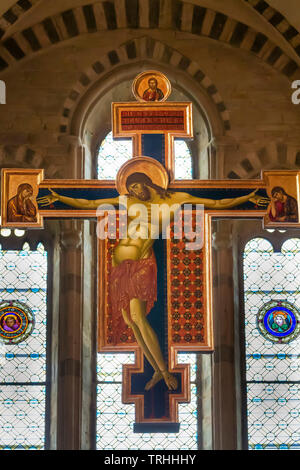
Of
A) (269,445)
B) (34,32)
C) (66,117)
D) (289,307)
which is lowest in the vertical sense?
(269,445)

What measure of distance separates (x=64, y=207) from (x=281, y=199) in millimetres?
1986

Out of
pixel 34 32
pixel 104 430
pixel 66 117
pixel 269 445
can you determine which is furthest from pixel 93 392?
pixel 34 32

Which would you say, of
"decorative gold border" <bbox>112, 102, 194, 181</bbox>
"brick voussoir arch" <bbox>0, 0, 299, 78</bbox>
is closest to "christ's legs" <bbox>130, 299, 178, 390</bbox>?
"decorative gold border" <bbox>112, 102, 194, 181</bbox>

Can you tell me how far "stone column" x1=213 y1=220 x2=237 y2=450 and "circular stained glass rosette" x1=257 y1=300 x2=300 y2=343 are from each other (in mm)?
489

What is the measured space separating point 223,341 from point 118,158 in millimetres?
2875

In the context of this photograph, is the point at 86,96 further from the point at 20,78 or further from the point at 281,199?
the point at 281,199

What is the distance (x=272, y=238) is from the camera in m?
14.9

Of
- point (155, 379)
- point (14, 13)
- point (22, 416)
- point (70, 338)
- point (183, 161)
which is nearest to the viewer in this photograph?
point (155, 379)

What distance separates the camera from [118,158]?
15.5 m

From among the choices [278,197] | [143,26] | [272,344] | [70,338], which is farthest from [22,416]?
[143,26]

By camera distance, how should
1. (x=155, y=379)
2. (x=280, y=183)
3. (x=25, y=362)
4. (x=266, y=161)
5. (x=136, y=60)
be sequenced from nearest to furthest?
1. (x=155, y=379)
2. (x=280, y=183)
3. (x=25, y=362)
4. (x=266, y=161)
5. (x=136, y=60)

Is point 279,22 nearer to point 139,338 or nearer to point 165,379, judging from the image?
point 139,338

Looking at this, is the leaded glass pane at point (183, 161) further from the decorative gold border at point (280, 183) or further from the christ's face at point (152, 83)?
the decorative gold border at point (280, 183)

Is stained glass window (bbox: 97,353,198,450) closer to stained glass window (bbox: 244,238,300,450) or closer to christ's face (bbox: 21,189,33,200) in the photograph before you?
stained glass window (bbox: 244,238,300,450)
